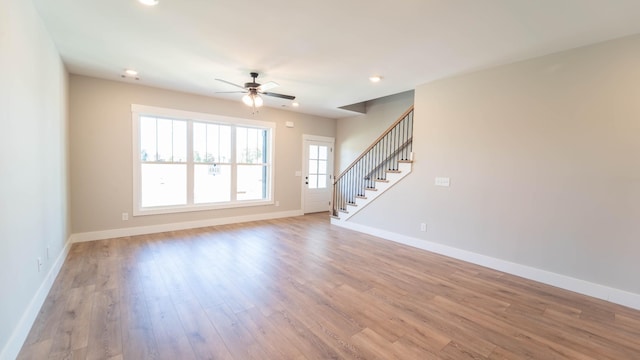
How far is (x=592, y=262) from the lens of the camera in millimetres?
3020

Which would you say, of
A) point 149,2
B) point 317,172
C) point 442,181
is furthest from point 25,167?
point 317,172

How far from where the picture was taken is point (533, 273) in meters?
3.41

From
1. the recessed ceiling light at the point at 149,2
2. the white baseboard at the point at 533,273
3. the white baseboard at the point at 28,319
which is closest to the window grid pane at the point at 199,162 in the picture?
the white baseboard at the point at 28,319

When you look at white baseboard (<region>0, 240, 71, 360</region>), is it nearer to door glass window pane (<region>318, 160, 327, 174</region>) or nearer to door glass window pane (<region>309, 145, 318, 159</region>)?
door glass window pane (<region>309, 145, 318, 159</region>)

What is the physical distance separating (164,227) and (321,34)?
455 centimetres

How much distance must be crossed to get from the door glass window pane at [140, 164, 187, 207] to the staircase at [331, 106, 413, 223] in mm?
3264

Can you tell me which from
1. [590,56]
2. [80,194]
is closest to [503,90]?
[590,56]

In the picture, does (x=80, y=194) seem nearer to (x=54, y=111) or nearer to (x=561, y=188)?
(x=54, y=111)

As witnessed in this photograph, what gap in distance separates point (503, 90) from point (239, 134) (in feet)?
16.4

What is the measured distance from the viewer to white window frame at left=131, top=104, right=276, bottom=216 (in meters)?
4.93

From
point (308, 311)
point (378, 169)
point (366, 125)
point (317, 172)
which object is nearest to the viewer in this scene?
point (308, 311)

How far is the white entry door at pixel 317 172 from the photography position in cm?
734

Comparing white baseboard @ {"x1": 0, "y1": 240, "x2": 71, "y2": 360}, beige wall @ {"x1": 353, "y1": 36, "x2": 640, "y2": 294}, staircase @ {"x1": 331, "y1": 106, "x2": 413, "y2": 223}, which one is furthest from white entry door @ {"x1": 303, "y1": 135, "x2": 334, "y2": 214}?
white baseboard @ {"x1": 0, "y1": 240, "x2": 71, "y2": 360}

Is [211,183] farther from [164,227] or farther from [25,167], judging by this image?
[25,167]
